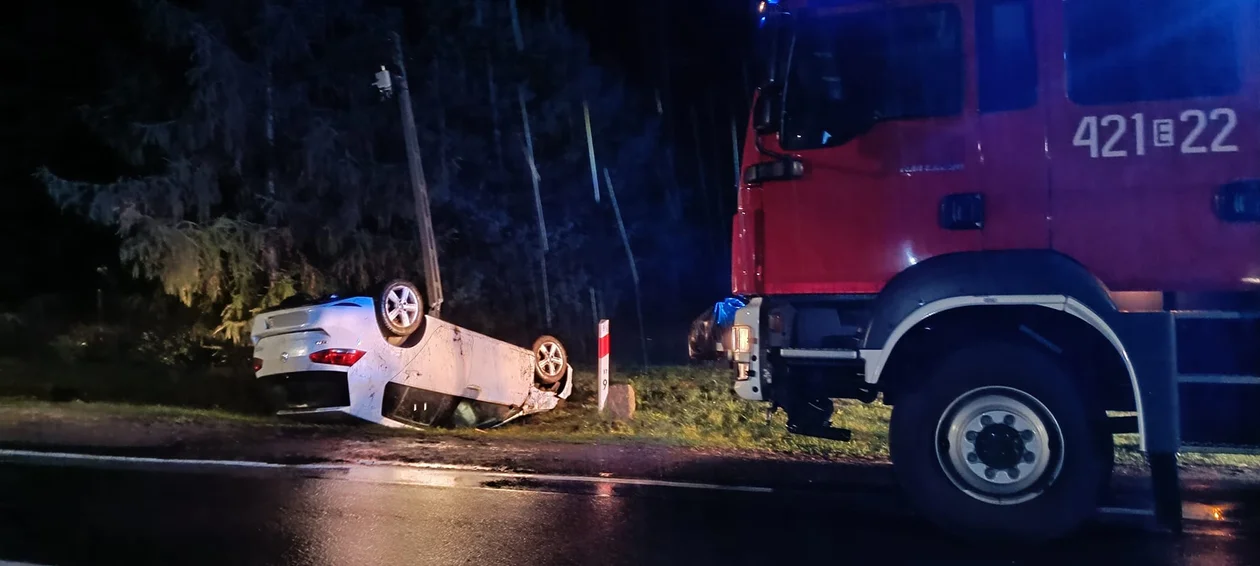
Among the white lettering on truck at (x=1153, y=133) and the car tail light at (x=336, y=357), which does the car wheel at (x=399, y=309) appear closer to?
the car tail light at (x=336, y=357)

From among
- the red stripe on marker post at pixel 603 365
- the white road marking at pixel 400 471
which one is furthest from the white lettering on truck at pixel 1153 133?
the red stripe on marker post at pixel 603 365

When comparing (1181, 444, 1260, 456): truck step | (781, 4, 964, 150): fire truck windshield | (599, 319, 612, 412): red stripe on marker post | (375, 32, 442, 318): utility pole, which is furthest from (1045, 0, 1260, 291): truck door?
(375, 32, 442, 318): utility pole

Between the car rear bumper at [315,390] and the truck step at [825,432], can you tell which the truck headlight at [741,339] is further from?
the car rear bumper at [315,390]

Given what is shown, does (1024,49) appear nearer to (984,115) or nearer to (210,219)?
(984,115)

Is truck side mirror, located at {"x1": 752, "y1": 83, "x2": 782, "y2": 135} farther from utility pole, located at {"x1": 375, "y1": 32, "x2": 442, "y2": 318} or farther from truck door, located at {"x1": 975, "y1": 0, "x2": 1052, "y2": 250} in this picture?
utility pole, located at {"x1": 375, "y1": 32, "x2": 442, "y2": 318}

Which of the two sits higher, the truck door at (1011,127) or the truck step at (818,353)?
the truck door at (1011,127)

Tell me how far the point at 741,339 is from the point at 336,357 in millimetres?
4957

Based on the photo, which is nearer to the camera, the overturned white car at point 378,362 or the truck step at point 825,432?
the truck step at point 825,432

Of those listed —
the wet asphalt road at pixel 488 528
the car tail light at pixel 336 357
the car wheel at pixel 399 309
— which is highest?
the car wheel at pixel 399 309

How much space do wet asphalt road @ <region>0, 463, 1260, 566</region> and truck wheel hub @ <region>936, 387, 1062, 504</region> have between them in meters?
0.36

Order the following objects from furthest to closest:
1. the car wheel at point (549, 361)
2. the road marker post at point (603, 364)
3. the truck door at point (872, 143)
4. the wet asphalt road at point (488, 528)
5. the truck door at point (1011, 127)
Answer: the car wheel at point (549, 361) < the road marker post at point (603, 364) < the truck door at point (872, 143) < the truck door at point (1011, 127) < the wet asphalt road at point (488, 528)

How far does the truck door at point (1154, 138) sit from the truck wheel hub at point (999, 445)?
0.89m

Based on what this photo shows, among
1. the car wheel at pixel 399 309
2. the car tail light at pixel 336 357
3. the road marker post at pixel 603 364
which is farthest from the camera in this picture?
the road marker post at pixel 603 364

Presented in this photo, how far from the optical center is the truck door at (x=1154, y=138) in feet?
16.8
